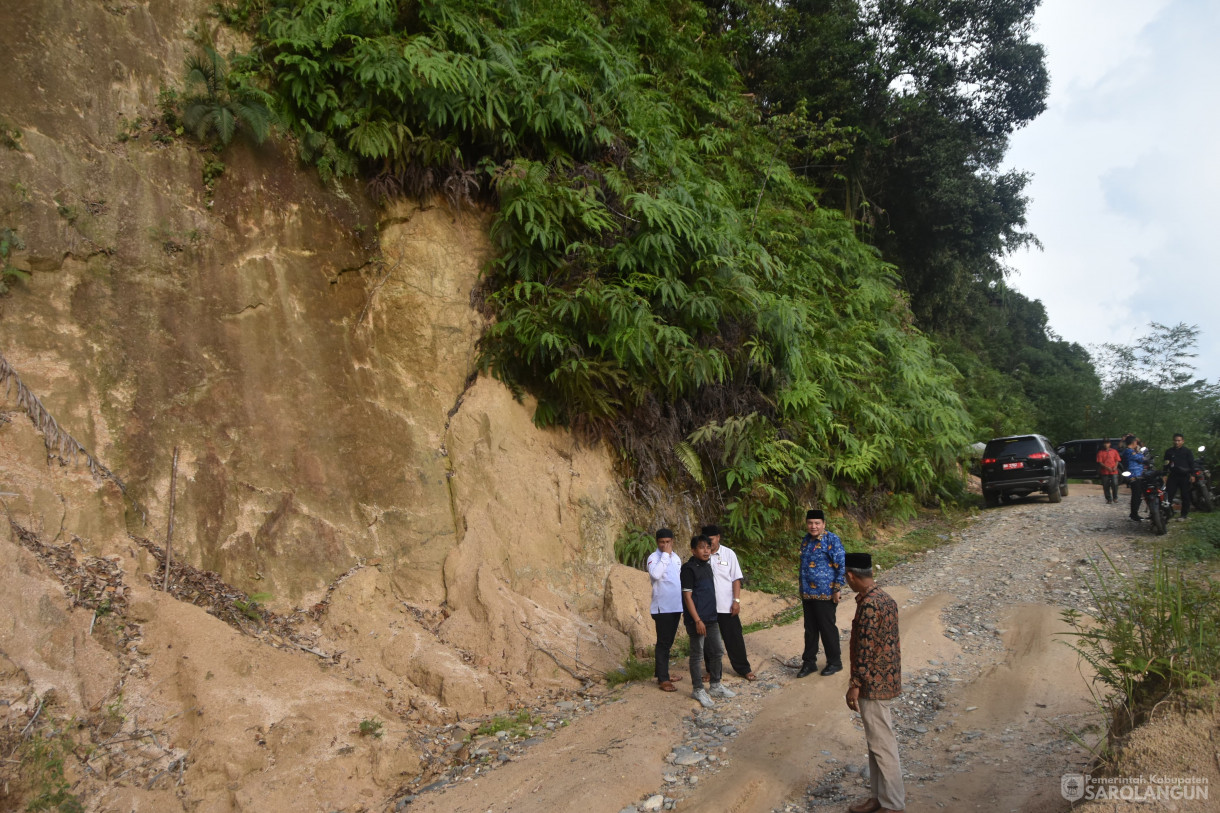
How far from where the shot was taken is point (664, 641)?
7.04 m

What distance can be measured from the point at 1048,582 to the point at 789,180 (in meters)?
8.37

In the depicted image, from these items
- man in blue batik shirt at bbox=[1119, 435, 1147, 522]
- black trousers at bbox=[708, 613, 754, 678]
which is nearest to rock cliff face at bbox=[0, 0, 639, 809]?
black trousers at bbox=[708, 613, 754, 678]

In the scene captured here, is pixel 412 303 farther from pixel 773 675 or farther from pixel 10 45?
pixel 773 675

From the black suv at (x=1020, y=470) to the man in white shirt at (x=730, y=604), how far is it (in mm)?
12809

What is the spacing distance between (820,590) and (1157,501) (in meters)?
8.88

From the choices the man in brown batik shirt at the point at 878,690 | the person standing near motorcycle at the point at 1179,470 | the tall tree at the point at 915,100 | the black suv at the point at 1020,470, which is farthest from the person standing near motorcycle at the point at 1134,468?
the man in brown batik shirt at the point at 878,690

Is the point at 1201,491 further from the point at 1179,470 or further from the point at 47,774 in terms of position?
the point at 47,774

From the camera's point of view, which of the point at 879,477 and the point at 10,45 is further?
the point at 879,477

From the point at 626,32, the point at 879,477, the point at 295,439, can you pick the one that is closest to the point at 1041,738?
the point at 295,439

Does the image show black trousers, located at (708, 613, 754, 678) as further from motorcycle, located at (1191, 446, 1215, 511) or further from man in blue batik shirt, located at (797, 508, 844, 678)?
motorcycle, located at (1191, 446, 1215, 511)

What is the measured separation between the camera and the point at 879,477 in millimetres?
14297

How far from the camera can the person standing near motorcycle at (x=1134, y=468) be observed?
13258mm

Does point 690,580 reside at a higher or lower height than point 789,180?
lower

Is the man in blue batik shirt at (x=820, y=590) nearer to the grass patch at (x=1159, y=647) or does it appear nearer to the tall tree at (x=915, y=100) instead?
the grass patch at (x=1159, y=647)
